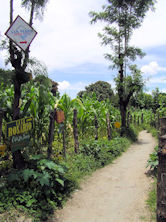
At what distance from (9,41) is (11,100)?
1.39 m

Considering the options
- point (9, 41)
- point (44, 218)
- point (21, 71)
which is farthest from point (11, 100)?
point (44, 218)

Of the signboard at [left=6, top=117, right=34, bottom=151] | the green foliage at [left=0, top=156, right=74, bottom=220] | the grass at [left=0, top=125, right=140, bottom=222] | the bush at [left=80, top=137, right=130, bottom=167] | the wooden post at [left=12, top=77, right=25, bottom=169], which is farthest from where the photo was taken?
the bush at [left=80, top=137, right=130, bottom=167]

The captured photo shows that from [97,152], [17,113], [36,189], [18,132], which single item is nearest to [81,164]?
[97,152]

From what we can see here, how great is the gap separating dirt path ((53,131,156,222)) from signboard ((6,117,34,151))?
1472 millimetres

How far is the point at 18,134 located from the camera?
169 inches

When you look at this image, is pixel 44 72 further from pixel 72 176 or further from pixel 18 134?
pixel 72 176

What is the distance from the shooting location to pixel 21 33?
4.09 meters

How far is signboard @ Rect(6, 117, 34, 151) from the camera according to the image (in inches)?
165

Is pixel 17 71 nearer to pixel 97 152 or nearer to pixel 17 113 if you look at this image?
pixel 17 113

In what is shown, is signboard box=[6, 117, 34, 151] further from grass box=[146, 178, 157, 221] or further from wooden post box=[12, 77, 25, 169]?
grass box=[146, 178, 157, 221]

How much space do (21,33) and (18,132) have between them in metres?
1.86

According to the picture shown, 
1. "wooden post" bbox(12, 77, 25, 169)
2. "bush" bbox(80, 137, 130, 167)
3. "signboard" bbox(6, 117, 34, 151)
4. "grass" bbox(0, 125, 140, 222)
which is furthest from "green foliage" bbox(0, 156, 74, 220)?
"bush" bbox(80, 137, 130, 167)

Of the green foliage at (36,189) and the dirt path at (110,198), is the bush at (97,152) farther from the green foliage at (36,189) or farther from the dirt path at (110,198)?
the green foliage at (36,189)

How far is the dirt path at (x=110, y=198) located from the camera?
3797 mm
